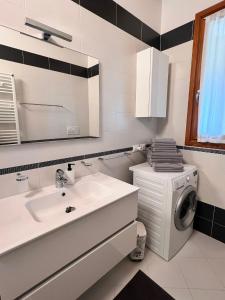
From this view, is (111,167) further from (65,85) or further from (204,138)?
(204,138)

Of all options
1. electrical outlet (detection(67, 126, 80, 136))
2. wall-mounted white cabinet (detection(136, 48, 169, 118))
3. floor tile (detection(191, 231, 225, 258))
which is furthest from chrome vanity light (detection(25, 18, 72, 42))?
floor tile (detection(191, 231, 225, 258))

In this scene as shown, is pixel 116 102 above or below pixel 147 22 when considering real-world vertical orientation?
below

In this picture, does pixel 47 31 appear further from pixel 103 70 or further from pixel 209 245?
pixel 209 245

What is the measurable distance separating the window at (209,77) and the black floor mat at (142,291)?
1.40 m

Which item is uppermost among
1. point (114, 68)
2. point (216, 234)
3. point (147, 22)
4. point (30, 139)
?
point (147, 22)

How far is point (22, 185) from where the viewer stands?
115 centimetres

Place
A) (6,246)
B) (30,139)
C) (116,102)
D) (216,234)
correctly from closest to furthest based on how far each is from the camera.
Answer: (6,246), (30,139), (116,102), (216,234)

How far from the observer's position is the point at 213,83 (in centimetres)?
164

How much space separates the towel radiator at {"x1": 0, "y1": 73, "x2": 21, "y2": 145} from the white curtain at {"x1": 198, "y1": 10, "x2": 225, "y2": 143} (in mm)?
1696

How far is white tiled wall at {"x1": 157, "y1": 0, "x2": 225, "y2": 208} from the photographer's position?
1777 mm

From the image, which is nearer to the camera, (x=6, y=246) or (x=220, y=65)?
(x=6, y=246)

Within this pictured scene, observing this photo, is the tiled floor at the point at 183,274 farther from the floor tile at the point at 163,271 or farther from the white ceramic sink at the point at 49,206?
the white ceramic sink at the point at 49,206

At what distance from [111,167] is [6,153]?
3.24 feet

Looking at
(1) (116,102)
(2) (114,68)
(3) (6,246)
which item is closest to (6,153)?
(3) (6,246)
